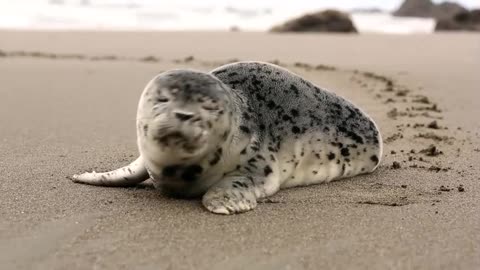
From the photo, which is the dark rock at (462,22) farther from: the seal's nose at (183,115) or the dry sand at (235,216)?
the seal's nose at (183,115)

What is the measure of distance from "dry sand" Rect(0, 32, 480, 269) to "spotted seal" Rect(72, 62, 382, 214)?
8cm

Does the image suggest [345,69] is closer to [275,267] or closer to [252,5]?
[275,267]

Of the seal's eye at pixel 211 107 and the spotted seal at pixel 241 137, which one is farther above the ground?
the seal's eye at pixel 211 107

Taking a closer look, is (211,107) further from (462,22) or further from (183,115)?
(462,22)

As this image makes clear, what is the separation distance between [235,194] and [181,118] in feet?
1.24

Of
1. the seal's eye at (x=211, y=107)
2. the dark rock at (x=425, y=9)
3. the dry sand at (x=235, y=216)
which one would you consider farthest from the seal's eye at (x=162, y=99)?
the dark rock at (x=425, y=9)

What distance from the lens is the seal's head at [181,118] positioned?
2621 mm

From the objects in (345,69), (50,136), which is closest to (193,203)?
(50,136)

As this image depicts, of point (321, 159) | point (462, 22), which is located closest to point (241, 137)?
point (321, 159)

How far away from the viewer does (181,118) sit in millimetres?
2633

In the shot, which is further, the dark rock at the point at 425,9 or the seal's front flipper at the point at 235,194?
the dark rock at the point at 425,9

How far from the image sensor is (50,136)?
4348 millimetres

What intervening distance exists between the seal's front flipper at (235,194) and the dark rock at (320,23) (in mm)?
10820

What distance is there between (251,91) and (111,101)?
2613 mm
